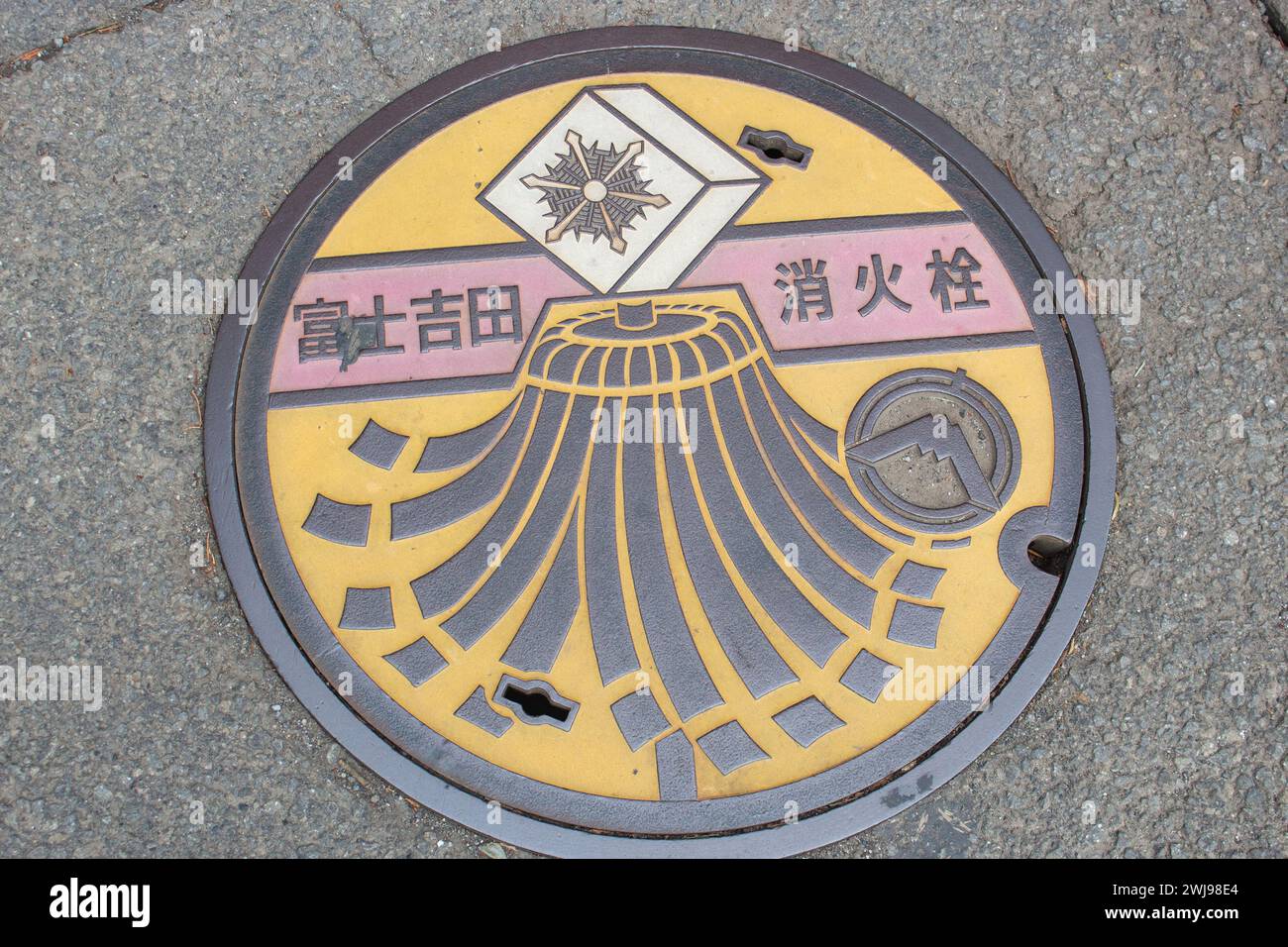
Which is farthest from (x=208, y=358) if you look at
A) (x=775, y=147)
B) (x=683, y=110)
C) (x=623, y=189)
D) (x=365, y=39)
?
(x=775, y=147)

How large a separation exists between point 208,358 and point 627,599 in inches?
36.4

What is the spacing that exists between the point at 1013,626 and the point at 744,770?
21.3 inches

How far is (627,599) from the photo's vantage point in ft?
5.86

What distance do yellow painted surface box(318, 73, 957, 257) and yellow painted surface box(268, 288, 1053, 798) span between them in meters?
0.30

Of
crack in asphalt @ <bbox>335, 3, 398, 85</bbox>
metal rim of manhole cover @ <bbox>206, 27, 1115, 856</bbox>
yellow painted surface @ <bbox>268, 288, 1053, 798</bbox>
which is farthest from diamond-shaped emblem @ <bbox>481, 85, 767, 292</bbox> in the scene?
crack in asphalt @ <bbox>335, 3, 398, 85</bbox>

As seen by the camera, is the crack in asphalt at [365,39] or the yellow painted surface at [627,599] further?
the crack in asphalt at [365,39]

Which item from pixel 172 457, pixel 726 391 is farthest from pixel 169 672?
pixel 726 391

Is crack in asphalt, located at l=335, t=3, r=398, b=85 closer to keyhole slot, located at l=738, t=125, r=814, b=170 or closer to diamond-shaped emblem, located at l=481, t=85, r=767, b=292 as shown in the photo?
diamond-shaped emblem, located at l=481, t=85, r=767, b=292

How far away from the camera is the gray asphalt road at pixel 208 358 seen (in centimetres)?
175

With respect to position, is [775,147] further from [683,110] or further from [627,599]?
[627,599]

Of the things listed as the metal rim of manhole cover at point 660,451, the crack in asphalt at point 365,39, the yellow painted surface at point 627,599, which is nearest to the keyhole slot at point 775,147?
the metal rim of manhole cover at point 660,451

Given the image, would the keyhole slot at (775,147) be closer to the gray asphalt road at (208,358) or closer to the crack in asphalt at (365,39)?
the gray asphalt road at (208,358)

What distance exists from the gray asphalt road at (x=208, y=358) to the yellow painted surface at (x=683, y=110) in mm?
167
